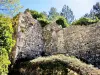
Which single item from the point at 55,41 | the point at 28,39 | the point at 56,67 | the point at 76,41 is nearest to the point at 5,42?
the point at 28,39

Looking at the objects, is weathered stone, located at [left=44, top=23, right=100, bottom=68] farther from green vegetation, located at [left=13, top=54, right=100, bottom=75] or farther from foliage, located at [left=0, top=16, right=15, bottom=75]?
foliage, located at [left=0, top=16, right=15, bottom=75]

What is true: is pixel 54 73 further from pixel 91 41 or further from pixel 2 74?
pixel 91 41

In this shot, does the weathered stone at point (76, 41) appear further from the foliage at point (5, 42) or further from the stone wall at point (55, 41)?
the foliage at point (5, 42)

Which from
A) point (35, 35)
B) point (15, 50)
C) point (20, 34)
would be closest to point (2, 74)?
point (15, 50)

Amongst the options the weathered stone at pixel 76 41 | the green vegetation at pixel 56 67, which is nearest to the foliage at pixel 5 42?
the green vegetation at pixel 56 67

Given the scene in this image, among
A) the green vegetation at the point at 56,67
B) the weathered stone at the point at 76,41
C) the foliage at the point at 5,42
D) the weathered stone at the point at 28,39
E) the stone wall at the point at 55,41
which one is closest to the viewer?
the green vegetation at the point at 56,67

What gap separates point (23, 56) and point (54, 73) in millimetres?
4171

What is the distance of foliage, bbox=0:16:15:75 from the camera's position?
46.4 feet

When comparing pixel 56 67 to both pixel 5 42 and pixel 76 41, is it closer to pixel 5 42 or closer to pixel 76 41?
pixel 5 42

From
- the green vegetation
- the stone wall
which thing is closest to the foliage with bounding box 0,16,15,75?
the stone wall

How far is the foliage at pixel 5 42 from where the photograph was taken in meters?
14.1

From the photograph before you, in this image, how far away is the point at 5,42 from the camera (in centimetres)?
1488

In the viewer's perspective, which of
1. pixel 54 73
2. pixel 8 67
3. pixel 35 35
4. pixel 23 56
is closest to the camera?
pixel 54 73

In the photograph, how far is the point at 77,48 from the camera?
17266mm
